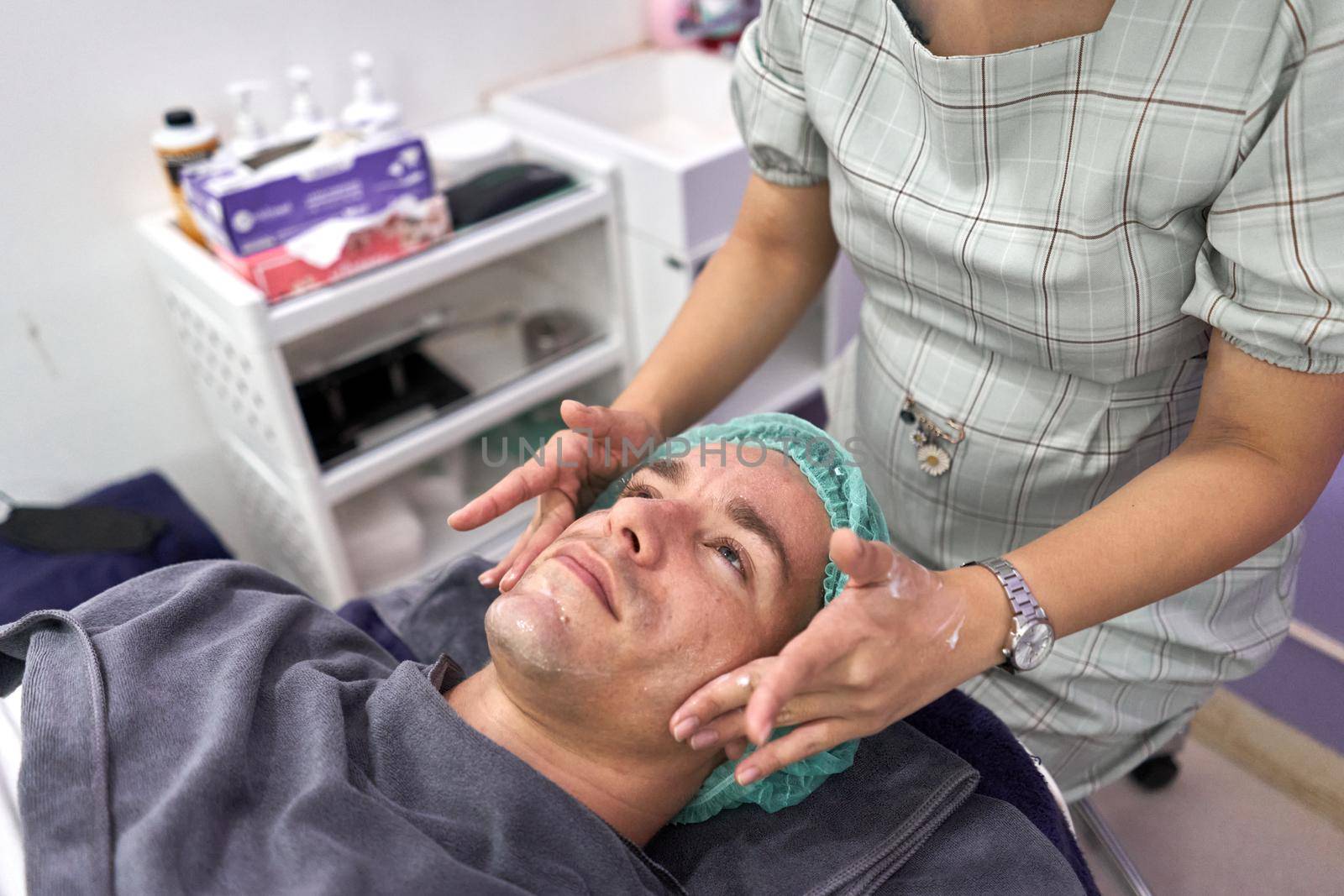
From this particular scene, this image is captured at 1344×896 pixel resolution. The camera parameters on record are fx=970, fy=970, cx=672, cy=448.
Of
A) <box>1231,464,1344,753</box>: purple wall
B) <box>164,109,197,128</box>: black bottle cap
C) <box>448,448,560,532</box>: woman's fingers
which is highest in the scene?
<box>164,109,197,128</box>: black bottle cap

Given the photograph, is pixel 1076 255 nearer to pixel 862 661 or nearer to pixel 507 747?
pixel 862 661

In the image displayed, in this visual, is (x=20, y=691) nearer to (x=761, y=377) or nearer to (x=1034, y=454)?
(x=1034, y=454)

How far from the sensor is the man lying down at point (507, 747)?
77cm

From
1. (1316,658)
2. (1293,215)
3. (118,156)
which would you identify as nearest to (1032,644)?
(1293,215)

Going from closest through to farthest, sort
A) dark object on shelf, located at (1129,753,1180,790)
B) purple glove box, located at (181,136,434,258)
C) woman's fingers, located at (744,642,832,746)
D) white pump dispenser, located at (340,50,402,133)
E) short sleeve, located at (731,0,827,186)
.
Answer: woman's fingers, located at (744,642,832,746)
short sleeve, located at (731,0,827,186)
purple glove box, located at (181,136,434,258)
white pump dispenser, located at (340,50,402,133)
dark object on shelf, located at (1129,753,1180,790)

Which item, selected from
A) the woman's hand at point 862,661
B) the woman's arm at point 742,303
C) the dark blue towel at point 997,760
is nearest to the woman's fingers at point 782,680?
the woman's hand at point 862,661

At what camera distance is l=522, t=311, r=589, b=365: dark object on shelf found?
1836mm

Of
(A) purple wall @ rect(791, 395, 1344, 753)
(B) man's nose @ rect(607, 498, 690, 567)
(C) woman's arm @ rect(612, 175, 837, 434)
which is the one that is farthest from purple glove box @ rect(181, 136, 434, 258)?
(A) purple wall @ rect(791, 395, 1344, 753)

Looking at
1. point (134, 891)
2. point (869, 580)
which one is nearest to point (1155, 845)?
point (869, 580)

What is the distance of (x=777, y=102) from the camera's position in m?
1.04

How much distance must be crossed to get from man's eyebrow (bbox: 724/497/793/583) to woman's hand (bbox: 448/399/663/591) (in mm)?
143

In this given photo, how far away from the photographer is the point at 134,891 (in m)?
0.72

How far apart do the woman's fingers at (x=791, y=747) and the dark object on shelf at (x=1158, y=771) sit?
1.27 metres

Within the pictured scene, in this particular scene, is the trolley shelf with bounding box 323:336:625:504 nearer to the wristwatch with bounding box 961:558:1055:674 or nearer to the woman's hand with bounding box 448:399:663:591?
the woman's hand with bounding box 448:399:663:591
